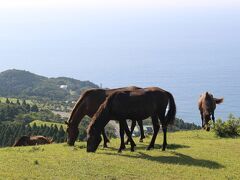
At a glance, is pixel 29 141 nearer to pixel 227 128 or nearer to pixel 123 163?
pixel 123 163

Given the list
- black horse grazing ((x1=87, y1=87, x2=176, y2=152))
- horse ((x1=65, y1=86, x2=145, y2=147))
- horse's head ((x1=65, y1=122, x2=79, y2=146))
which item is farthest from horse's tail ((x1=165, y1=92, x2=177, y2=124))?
horse's head ((x1=65, y1=122, x2=79, y2=146))

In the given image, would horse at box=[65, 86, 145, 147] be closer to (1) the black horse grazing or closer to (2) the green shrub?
(1) the black horse grazing

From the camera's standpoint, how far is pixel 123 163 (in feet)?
47.4

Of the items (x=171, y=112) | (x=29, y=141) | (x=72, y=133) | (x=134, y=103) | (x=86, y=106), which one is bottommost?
(x=29, y=141)

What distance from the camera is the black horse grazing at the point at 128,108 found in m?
17.1

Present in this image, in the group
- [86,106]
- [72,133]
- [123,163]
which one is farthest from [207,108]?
[123,163]

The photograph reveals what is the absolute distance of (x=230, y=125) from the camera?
77.5 ft

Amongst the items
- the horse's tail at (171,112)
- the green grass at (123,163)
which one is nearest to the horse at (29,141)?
the green grass at (123,163)

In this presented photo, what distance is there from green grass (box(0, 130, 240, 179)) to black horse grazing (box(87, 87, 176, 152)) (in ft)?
3.04

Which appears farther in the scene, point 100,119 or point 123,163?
point 100,119

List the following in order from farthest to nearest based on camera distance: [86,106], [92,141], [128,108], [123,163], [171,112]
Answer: [86,106] < [171,112] < [92,141] < [128,108] < [123,163]

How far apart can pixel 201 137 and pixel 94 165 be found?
1150 cm

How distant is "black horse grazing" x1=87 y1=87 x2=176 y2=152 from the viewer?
56.1 ft

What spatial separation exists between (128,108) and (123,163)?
3.19 meters
